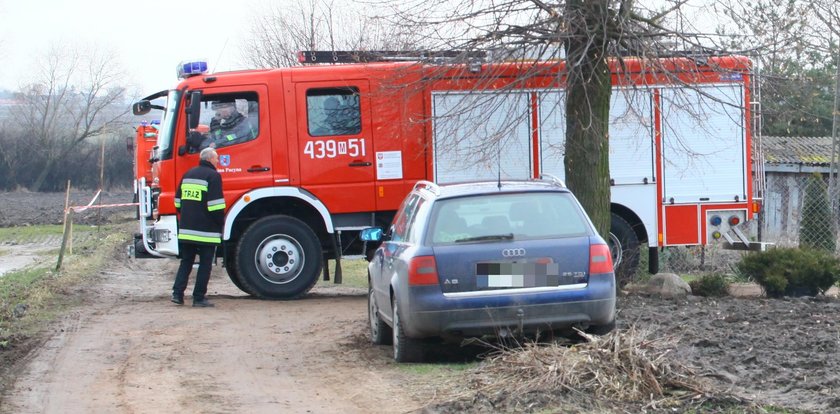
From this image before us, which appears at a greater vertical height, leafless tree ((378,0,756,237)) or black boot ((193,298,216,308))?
leafless tree ((378,0,756,237))

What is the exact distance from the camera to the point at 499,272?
797 centimetres

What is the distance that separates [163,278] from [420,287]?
11.3m

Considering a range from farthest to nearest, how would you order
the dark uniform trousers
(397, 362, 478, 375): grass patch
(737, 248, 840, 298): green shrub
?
1. the dark uniform trousers
2. (737, 248, 840, 298): green shrub
3. (397, 362, 478, 375): grass patch

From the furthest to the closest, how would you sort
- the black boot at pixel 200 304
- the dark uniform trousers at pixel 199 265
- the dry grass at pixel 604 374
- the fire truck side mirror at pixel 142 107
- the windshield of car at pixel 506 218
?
1. the fire truck side mirror at pixel 142 107
2. the black boot at pixel 200 304
3. the dark uniform trousers at pixel 199 265
4. the windshield of car at pixel 506 218
5. the dry grass at pixel 604 374

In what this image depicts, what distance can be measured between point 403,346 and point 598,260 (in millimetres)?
1653

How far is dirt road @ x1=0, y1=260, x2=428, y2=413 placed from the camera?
7.20 meters

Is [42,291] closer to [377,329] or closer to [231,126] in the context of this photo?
[231,126]

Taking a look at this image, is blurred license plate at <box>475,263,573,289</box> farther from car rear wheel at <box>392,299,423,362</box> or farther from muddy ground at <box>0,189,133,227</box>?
muddy ground at <box>0,189,133,227</box>

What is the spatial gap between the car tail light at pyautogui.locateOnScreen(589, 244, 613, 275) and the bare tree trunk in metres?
2.94

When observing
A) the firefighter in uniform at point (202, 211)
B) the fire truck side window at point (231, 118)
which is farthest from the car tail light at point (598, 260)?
the fire truck side window at point (231, 118)

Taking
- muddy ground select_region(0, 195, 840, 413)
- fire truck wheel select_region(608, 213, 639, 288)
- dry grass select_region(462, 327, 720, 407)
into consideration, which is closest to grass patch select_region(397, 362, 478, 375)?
muddy ground select_region(0, 195, 840, 413)

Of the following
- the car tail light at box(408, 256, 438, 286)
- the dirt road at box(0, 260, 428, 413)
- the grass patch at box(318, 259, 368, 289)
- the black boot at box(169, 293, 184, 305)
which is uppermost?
the car tail light at box(408, 256, 438, 286)

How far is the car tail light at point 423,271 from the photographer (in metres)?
7.95

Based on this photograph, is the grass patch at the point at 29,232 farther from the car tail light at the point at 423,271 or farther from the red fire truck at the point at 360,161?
the car tail light at the point at 423,271
